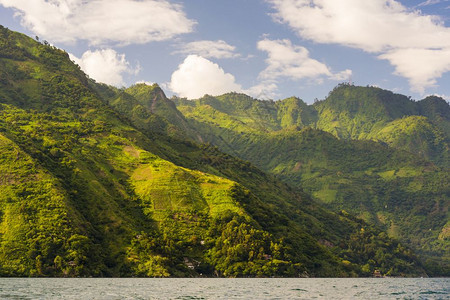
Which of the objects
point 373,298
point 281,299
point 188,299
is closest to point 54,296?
point 188,299

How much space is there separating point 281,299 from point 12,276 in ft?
371

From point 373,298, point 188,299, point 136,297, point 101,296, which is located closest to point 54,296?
point 101,296

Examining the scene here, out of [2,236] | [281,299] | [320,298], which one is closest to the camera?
[281,299]

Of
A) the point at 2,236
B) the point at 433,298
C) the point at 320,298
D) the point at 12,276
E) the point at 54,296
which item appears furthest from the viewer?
the point at 2,236

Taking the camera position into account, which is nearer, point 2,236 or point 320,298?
point 320,298

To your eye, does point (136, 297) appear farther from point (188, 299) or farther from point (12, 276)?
point (12, 276)

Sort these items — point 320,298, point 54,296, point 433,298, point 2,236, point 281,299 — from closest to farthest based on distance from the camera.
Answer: point 54,296 < point 281,299 < point 320,298 < point 433,298 < point 2,236

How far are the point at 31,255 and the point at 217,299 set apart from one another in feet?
357

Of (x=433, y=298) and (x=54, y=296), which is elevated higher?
(x=54, y=296)

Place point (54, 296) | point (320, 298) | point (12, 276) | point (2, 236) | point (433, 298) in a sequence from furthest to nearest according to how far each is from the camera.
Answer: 1. point (2, 236)
2. point (12, 276)
3. point (433, 298)
4. point (320, 298)
5. point (54, 296)

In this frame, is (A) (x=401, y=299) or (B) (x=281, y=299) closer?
(B) (x=281, y=299)

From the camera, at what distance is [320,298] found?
122 meters

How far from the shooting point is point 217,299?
110m

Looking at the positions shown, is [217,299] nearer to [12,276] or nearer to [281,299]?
[281,299]
